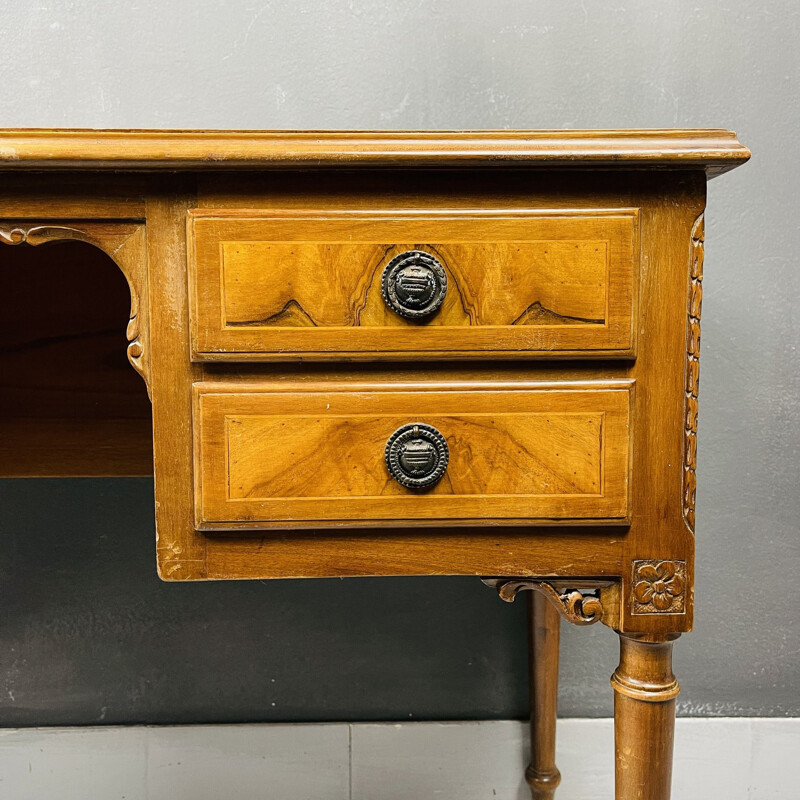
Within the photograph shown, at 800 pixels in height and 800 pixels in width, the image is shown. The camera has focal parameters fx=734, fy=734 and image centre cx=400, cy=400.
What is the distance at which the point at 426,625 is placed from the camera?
3.15 ft

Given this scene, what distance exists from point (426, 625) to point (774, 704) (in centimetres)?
47

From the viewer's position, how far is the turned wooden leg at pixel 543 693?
0.85 metres

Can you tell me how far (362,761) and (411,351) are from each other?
26.7 inches

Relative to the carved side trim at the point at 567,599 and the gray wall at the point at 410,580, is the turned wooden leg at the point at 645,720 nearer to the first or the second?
the carved side trim at the point at 567,599

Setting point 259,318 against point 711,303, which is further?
point 711,303

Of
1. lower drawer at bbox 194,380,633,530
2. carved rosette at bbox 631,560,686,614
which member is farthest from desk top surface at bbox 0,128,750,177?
carved rosette at bbox 631,560,686,614

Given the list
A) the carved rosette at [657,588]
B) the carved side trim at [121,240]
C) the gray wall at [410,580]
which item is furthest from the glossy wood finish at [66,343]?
the carved rosette at [657,588]

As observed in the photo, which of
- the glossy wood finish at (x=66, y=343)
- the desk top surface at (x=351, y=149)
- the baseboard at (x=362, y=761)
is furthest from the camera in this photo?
the baseboard at (x=362, y=761)

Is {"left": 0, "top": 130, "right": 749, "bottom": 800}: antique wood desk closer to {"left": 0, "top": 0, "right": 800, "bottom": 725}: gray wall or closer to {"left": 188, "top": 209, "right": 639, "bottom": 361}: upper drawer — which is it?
{"left": 188, "top": 209, "right": 639, "bottom": 361}: upper drawer

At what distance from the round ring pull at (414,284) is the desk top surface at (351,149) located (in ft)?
0.21

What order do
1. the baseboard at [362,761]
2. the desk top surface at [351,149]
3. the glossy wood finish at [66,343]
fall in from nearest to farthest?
the desk top surface at [351,149], the glossy wood finish at [66,343], the baseboard at [362,761]

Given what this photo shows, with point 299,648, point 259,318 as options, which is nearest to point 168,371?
point 259,318

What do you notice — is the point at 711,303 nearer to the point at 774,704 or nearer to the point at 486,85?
the point at 486,85

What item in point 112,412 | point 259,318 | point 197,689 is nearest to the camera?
point 259,318
